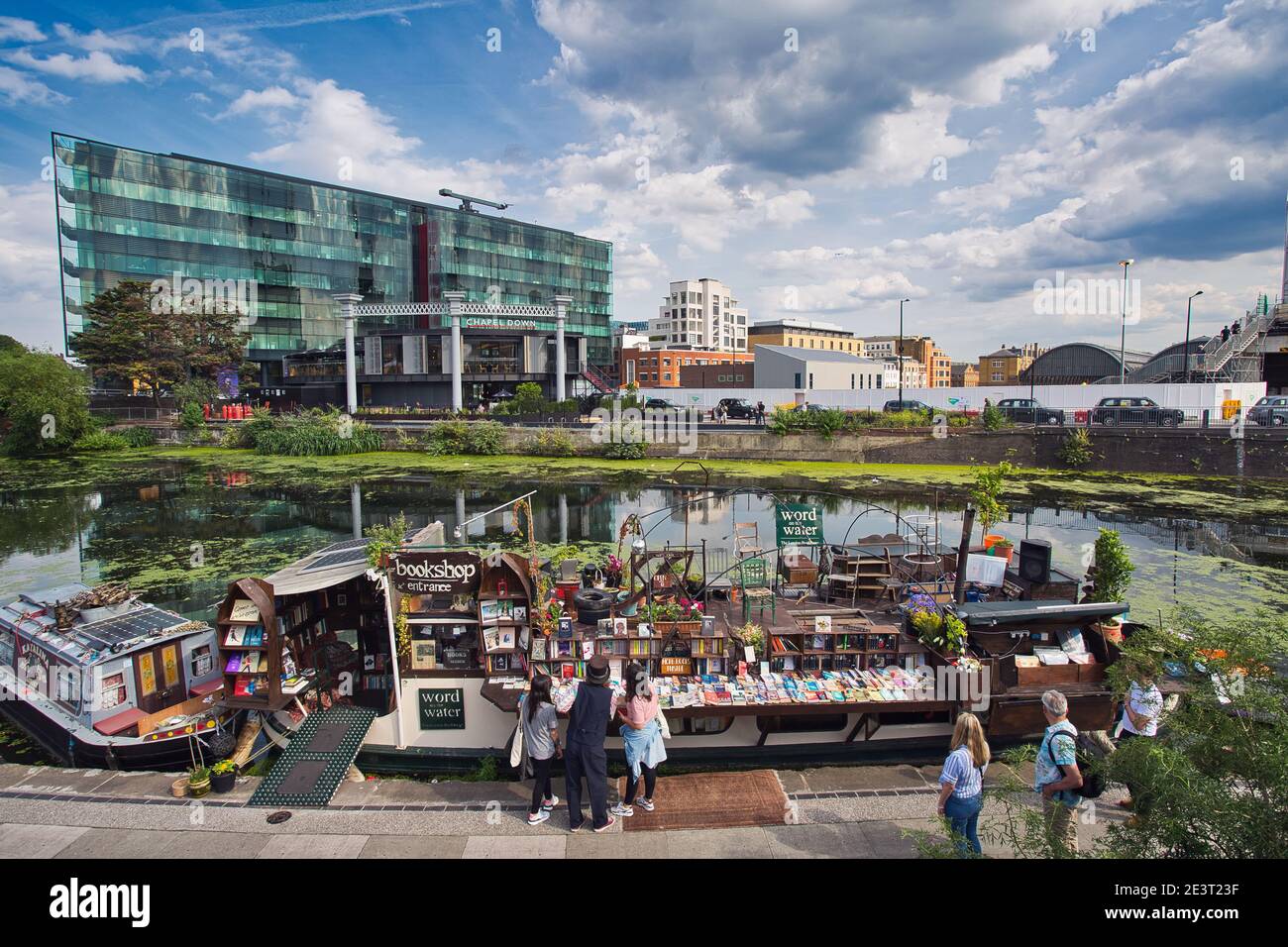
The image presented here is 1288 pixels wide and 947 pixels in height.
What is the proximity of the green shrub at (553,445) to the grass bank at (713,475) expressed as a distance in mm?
767

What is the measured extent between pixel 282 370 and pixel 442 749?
243 feet

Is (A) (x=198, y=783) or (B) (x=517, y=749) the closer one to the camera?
(A) (x=198, y=783)

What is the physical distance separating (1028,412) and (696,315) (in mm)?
85648

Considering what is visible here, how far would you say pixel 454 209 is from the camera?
293 feet

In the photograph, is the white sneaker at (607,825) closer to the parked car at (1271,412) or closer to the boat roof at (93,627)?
the boat roof at (93,627)

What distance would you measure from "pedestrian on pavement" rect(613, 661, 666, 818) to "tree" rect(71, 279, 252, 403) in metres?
64.2

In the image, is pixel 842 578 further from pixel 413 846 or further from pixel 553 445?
pixel 553 445

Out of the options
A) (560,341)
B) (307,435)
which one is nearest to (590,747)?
(307,435)

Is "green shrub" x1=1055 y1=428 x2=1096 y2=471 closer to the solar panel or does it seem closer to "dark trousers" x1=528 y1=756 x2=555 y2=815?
the solar panel

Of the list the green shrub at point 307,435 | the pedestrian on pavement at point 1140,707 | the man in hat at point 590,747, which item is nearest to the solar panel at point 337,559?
the man in hat at point 590,747

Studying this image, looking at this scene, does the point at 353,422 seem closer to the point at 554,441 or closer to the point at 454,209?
the point at 554,441

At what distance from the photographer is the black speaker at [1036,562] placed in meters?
11.3

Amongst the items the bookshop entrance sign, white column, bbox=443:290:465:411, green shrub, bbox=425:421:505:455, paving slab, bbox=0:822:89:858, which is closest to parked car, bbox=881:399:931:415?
green shrub, bbox=425:421:505:455

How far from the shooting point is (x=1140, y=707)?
23.5ft
